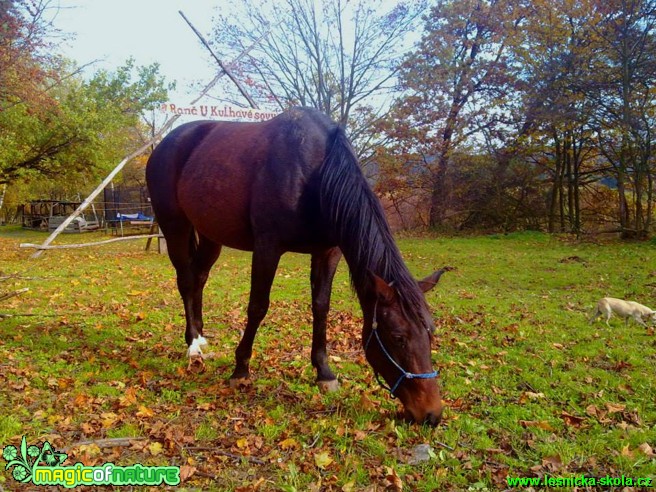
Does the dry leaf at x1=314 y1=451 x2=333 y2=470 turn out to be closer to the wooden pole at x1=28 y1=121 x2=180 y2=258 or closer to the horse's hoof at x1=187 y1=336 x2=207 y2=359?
the horse's hoof at x1=187 y1=336 x2=207 y2=359

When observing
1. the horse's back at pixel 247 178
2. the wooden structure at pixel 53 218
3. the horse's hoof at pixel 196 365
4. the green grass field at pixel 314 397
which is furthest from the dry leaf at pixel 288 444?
the wooden structure at pixel 53 218

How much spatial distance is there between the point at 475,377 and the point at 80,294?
5963mm

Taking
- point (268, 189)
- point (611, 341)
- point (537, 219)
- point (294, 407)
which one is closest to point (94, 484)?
point (294, 407)

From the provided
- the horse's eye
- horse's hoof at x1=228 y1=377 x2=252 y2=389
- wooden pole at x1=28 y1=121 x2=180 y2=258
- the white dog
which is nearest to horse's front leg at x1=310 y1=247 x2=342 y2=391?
horse's hoof at x1=228 y1=377 x2=252 y2=389

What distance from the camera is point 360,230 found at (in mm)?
2732

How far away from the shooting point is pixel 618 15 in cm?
1299

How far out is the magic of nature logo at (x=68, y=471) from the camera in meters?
2.11

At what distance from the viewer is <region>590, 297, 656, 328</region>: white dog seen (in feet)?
17.0

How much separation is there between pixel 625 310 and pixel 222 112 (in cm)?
680

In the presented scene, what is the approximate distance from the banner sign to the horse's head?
5.16 meters

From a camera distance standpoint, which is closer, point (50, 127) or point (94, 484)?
point (94, 484)

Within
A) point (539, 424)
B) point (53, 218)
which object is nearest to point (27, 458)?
point (539, 424)

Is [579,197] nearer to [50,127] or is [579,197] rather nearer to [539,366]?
[539,366]

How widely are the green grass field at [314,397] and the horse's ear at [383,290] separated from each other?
21.6 inches
